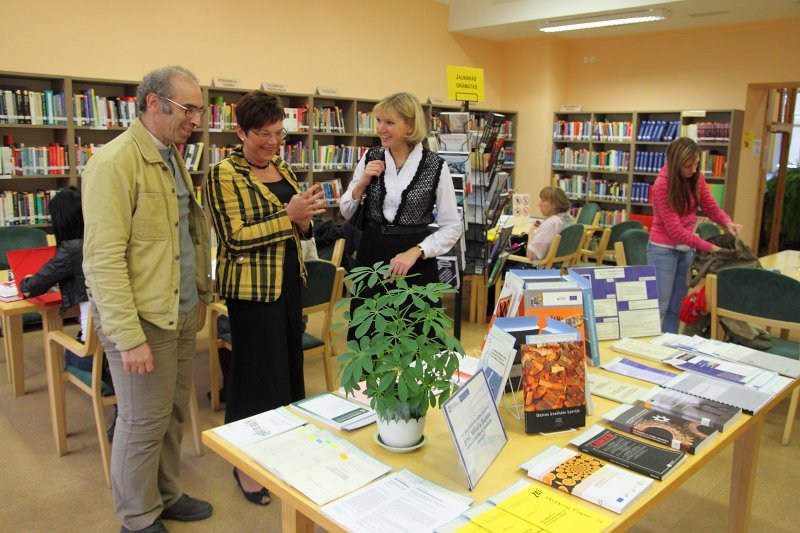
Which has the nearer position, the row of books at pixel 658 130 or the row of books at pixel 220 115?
the row of books at pixel 220 115

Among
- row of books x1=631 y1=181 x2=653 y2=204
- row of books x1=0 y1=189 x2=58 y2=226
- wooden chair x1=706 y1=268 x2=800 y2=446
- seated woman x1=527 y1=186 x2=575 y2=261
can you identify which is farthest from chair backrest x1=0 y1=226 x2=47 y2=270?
row of books x1=631 y1=181 x2=653 y2=204

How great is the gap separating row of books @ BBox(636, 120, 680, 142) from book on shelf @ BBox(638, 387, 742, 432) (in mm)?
6948

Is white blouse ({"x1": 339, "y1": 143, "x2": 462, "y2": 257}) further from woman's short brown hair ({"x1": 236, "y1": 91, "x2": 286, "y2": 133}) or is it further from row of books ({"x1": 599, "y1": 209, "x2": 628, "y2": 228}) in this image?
row of books ({"x1": 599, "y1": 209, "x2": 628, "y2": 228})

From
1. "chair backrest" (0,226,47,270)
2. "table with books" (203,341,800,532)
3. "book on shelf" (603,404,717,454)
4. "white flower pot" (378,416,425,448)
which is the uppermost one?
"chair backrest" (0,226,47,270)

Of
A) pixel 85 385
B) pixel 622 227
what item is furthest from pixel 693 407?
pixel 622 227

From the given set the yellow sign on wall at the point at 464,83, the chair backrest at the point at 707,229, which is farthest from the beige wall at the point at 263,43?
the chair backrest at the point at 707,229

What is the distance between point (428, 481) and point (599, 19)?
736 centimetres

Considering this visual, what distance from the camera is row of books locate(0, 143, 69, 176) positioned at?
493 cm

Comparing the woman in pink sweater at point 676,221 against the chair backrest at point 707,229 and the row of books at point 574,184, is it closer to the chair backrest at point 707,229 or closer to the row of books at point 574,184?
the chair backrest at point 707,229

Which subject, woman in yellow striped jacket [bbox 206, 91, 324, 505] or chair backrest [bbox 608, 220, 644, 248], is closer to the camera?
woman in yellow striped jacket [bbox 206, 91, 324, 505]

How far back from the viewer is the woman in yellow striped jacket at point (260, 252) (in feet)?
7.35

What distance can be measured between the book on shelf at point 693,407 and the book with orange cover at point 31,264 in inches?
108

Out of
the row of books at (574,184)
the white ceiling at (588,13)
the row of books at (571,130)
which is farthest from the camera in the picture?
the row of books at (574,184)

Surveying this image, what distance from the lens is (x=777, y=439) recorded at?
3.32 m
